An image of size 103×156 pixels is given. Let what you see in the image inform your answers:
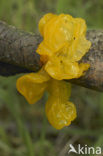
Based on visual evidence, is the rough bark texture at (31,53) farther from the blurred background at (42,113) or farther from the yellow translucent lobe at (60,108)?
the blurred background at (42,113)

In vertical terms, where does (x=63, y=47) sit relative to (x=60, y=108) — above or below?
above

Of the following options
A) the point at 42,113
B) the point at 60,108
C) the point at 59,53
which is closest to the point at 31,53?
the point at 59,53

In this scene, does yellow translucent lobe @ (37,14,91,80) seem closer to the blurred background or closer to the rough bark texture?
the rough bark texture

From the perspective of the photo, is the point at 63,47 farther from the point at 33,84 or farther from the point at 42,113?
the point at 42,113

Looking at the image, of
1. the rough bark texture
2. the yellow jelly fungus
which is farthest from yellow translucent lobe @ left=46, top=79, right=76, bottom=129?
the rough bark texture

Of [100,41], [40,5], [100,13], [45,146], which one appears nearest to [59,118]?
[100,41]

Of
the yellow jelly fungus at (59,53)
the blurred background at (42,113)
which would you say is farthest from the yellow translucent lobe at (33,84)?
the blurred background at (42,113)
